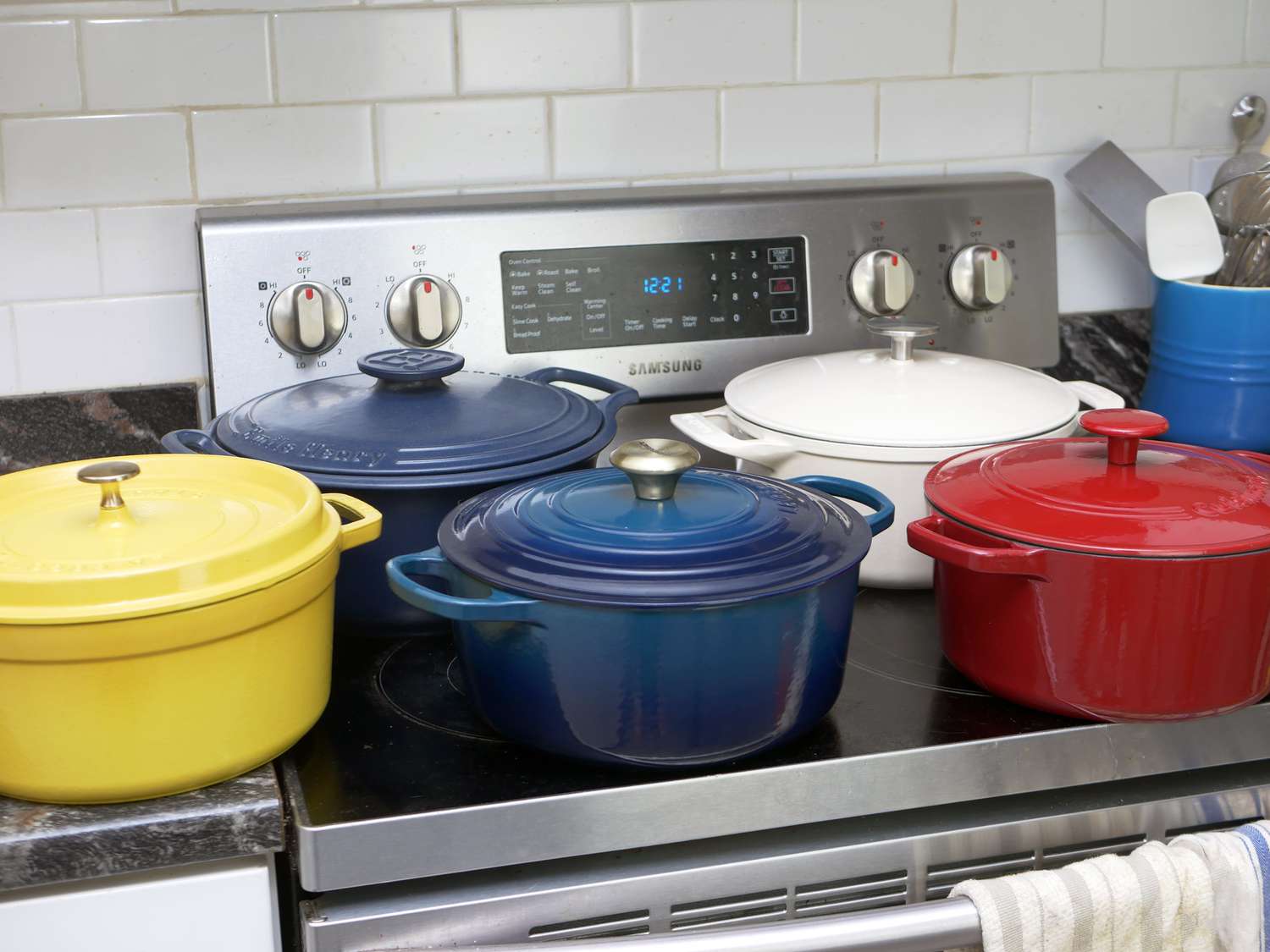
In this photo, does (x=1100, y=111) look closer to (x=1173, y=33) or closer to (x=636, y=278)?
(x=1173, y=33)

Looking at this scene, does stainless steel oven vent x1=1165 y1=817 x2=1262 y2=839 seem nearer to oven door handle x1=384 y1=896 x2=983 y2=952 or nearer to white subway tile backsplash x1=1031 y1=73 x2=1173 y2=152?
oven door handle x1=384 y1=896 x2=983 y2=952

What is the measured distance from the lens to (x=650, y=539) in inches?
33.3

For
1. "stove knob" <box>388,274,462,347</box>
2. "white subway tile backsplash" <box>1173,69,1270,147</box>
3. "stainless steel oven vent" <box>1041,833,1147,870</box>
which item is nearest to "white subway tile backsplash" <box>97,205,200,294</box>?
"stove knob" <box>388,274,462,347</box>

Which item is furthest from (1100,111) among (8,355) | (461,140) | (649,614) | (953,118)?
(8,355)

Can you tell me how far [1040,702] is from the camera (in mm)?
933

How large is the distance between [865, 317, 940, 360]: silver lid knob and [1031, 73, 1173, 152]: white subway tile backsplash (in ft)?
1.77

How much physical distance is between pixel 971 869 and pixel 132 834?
54 cm

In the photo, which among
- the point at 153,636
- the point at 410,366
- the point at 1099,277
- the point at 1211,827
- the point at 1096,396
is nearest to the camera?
the point at 153,636

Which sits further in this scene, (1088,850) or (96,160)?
(96,160)

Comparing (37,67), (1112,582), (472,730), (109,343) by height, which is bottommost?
(472,730)

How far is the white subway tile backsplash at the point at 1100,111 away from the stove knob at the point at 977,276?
231 mm

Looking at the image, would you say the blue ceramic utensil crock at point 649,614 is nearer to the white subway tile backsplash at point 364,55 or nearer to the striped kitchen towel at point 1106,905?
the striped kitchen towel at point 1106,905

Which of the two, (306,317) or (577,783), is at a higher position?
(306,317)

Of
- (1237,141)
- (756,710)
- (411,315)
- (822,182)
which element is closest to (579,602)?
(756,710)
